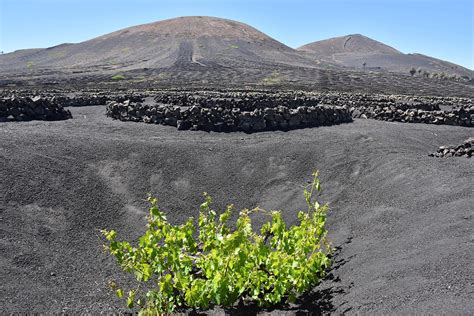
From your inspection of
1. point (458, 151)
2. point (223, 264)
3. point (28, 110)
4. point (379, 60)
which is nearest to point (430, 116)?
point (458, 151)

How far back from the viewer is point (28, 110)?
948 inches

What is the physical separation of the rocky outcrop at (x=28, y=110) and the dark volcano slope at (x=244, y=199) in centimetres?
196

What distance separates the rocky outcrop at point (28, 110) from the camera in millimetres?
23391

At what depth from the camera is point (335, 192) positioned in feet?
46.9

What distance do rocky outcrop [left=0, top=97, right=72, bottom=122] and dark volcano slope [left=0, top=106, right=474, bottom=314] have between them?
1.96m

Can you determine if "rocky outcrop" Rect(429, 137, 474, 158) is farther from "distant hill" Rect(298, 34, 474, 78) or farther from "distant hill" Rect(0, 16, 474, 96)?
"distant hill" Rect(298, 34, 474, 78)

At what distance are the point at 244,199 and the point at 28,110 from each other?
15.7m

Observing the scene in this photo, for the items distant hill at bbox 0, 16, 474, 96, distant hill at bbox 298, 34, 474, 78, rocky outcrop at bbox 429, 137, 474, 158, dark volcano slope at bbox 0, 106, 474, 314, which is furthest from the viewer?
distant hill at bbox 298, 34, 474, 78

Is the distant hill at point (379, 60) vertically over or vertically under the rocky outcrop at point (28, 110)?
over

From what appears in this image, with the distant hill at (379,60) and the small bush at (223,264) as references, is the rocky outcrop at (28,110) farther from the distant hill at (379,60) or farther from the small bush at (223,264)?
the distant hill at (379,60)

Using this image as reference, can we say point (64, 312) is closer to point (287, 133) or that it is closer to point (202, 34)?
point (287, 133)

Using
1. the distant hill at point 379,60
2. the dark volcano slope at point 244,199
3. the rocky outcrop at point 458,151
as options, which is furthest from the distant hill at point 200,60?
the rocky outcrop at point 458,151

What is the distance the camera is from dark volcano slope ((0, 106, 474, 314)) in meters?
7.90

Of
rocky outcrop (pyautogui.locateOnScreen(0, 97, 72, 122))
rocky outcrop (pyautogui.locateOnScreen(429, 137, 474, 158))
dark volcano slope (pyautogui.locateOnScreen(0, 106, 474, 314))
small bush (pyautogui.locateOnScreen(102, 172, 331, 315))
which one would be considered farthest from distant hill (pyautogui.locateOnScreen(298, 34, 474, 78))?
small bush (pyautogui.locateOnScreen(102, 172, 331, 315))
